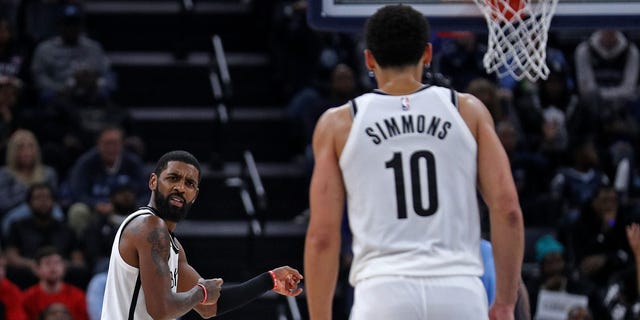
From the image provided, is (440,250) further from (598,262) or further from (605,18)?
(598,262)

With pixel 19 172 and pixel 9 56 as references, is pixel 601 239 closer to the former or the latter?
pixel 19 172

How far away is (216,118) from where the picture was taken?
12742 millimetres

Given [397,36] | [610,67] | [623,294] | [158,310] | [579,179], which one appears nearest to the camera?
[397,36]

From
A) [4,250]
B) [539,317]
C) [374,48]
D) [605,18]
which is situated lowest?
[539,317]

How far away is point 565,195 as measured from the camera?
12414 millimetres

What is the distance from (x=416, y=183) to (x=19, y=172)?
27.3 ft

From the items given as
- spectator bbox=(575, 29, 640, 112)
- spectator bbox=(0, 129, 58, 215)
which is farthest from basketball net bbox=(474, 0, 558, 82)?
spectator bbox=(575, 29, 640, 112)

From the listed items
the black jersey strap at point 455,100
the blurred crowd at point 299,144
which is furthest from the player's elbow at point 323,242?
the blurred crowd at point 299,144

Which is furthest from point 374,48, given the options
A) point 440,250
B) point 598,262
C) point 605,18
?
point 598,262

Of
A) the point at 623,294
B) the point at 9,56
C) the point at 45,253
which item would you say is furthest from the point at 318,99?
the point at 623,294

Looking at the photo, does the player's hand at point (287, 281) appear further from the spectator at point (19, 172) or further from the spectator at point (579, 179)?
the spectator at point (579, 179)

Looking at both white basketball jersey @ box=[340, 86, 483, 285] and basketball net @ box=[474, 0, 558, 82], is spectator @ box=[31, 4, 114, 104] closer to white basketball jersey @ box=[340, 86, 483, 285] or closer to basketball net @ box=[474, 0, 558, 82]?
basketball net @ box=[474, 0, 558, 82]

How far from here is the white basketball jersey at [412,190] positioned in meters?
4.09

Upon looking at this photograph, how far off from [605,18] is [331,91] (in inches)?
248
